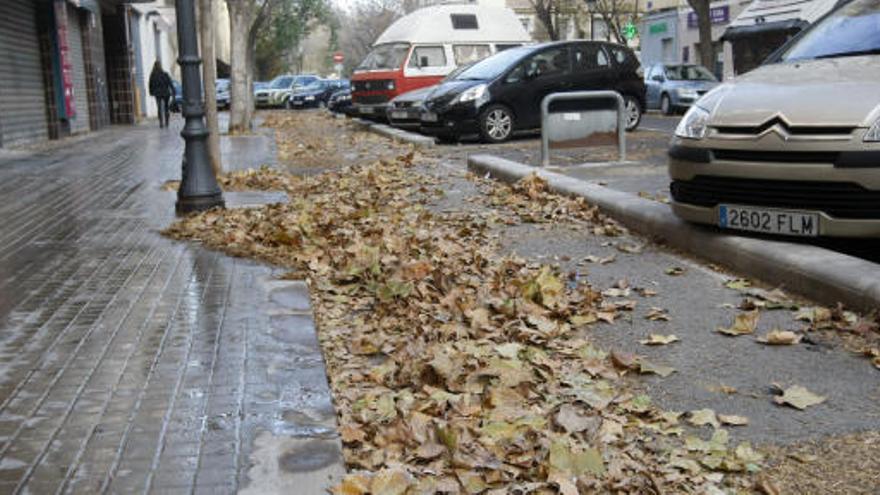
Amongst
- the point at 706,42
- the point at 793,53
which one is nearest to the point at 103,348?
the point at 793,53

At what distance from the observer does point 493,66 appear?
17172mm

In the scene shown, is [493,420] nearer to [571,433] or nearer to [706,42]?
[571,433]

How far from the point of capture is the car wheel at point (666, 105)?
94.6ft

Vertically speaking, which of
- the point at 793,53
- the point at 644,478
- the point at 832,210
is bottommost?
the point at 644,478

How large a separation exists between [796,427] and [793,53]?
4077 mm

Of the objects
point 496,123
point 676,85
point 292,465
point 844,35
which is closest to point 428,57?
point 496,123

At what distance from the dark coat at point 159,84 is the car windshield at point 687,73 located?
14908 millimetres

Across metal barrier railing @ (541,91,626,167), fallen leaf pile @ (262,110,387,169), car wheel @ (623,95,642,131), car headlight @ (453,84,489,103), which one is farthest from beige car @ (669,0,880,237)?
car wheel @ (623,95,642,131)

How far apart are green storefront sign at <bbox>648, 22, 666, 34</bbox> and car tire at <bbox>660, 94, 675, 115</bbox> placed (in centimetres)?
2132

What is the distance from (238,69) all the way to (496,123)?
791cm

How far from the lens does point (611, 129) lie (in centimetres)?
1195

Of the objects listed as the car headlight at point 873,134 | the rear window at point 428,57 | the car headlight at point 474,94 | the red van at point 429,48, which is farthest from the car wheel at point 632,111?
the car headlight at point 873,134

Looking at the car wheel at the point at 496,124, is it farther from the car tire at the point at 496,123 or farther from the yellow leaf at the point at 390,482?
the yellow leaf at the point at 390,482

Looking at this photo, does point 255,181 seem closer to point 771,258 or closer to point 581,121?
point 581,121
